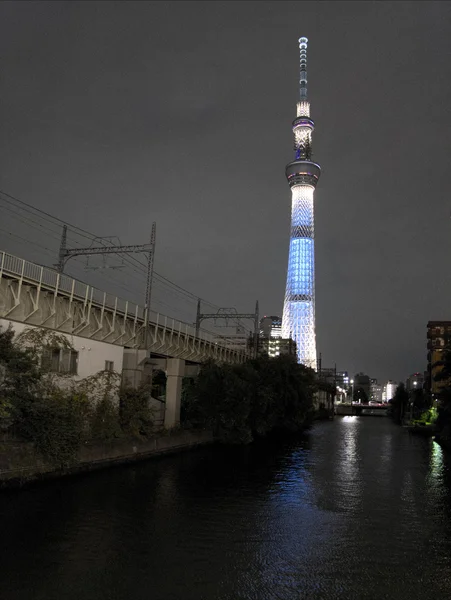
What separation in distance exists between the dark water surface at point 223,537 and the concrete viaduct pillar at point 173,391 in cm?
1728

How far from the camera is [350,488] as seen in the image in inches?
1176

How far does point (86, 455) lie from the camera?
30.7m

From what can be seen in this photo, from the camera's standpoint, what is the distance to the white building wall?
115 ft

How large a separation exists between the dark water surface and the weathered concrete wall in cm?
113

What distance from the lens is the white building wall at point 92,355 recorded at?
35031 mm

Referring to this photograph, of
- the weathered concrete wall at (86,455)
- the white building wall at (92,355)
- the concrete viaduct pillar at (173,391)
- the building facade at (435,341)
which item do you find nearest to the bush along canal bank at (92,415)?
the weathered concrete wall at (86,455)

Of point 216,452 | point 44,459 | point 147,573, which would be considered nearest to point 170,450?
point 216,452

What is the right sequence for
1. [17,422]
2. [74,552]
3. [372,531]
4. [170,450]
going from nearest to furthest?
1. [74,552]
2. [372,531]
3. [17,422]
4. [170,450]

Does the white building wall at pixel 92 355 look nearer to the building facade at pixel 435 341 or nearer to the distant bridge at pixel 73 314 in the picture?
the distant bridge at pixel 73 314

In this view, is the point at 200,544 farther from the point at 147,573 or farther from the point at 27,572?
the point at 27,572

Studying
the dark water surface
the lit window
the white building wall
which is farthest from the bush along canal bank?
the dark water surface

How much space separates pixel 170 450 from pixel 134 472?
11.2 m

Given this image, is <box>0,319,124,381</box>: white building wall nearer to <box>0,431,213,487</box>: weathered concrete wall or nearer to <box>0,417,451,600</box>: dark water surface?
<box>0,431,213,487</box>: weathered concrete wall

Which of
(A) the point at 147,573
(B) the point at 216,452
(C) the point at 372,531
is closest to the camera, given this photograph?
(A) the point at 147,573
